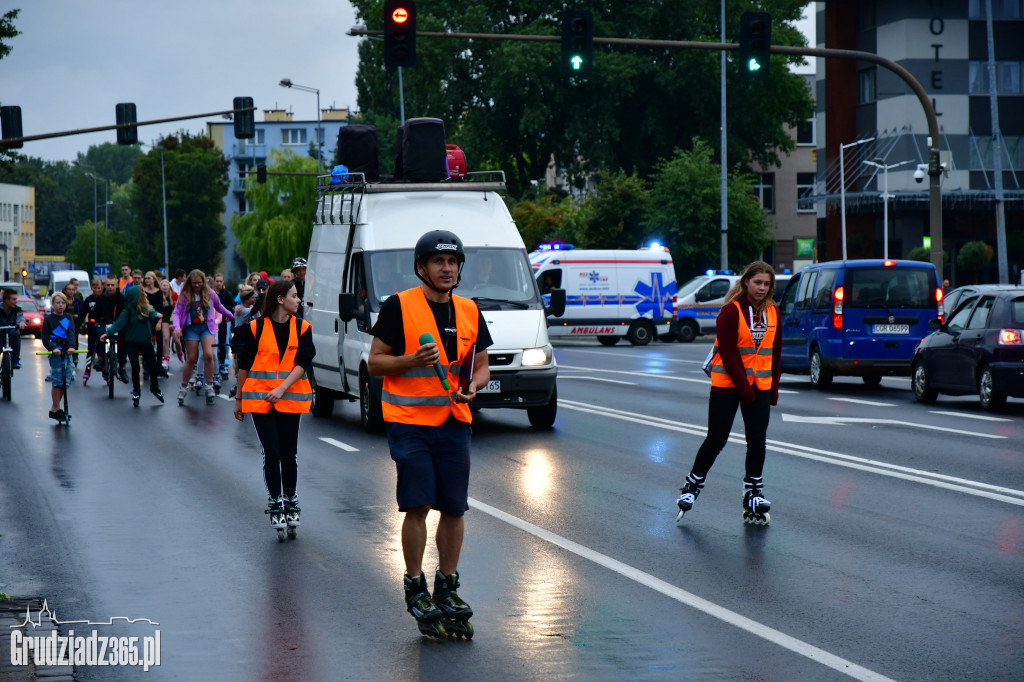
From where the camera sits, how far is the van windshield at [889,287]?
22.3 metres

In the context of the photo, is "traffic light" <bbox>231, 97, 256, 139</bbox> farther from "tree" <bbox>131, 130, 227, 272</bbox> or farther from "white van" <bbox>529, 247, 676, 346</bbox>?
"tree" <bbox>131, 130, 227, 272</bbox>

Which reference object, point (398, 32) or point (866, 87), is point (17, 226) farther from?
point (398, 32)

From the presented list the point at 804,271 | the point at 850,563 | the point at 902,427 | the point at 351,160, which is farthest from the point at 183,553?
the point at 804,271

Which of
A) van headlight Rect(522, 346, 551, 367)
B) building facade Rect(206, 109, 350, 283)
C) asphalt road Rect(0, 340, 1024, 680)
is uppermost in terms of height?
building facade Rect(206, 109, 350, 283)

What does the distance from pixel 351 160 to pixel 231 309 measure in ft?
19.7

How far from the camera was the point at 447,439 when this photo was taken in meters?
6.75

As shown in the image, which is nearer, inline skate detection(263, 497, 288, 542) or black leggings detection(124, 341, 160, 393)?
inline skate detection(263, 497, 288, 542)

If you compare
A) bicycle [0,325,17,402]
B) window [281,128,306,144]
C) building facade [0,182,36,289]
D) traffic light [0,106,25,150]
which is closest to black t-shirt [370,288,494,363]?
bicycle [0,325,17,402]

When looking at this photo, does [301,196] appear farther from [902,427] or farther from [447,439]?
[447,439]

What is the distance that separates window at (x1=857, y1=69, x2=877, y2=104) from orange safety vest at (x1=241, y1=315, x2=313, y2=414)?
5361cm

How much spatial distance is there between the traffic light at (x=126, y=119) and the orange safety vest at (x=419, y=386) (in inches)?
1069

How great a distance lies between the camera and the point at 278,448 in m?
9.81

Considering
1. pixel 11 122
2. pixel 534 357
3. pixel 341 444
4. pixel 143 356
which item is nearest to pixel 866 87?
pixel 11 122

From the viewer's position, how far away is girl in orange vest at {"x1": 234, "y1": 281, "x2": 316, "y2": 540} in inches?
382
